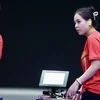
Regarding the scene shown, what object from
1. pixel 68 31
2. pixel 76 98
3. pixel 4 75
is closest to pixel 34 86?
pixel 4 75

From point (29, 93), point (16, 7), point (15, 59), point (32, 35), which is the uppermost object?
point (16, 7)

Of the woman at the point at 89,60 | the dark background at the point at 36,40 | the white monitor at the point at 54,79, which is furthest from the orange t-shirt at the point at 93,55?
the dark background at the point at 36,40

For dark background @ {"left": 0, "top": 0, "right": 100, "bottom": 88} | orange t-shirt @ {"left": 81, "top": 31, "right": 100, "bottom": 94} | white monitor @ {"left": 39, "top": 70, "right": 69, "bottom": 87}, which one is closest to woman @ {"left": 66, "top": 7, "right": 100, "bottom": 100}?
orange t-shirt @ {"left": 81, "top": 31, "right": 100, "bottom": 94}

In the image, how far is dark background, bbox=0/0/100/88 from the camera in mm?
4961

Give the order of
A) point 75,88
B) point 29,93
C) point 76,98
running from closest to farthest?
point 75,88 → point 76,98 → point 29,93

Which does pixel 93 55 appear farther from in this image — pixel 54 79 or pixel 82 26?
pixel 54 79

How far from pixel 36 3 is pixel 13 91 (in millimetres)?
1311

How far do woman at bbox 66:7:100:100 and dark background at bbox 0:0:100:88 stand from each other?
9.95 feet

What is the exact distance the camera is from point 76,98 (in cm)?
211

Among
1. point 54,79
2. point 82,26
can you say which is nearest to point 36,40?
point 54,79

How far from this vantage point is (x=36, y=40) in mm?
5035

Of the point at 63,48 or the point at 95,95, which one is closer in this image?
the point at 95,95

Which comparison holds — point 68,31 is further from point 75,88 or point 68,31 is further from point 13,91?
point 75,88

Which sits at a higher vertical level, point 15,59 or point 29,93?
point 15,59
